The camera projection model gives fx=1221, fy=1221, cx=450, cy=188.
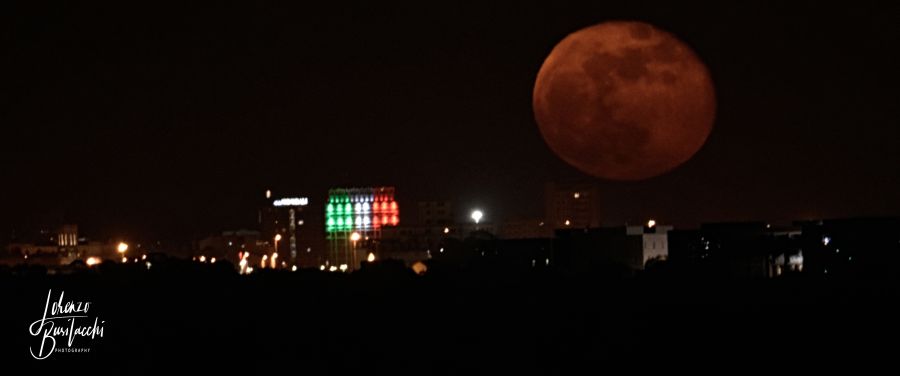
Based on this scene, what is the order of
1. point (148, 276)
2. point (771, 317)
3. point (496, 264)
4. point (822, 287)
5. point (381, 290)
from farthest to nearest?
point (496, 264) < point (148, 276) < point (381, 290) < point (822, 287) < point (771, 317)

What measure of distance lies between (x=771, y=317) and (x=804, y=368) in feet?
26.1

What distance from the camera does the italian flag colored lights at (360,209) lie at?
149 m

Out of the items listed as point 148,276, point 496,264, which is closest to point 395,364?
point 148,276

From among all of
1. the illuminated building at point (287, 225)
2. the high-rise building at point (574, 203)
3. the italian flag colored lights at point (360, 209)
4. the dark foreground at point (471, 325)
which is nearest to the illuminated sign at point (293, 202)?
the illuminated building at point (287, 225)

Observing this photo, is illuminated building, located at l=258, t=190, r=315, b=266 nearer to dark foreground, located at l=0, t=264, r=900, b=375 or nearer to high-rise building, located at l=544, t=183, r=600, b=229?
high-rise building, located at l=544, t=183, r=600, b=229

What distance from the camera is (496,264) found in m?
66.8

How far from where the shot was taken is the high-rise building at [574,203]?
134 meters

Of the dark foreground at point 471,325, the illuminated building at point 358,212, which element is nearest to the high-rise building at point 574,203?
the illuminated building at point 358,212

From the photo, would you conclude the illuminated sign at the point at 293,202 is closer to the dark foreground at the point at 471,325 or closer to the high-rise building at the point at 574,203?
the high-rise building at the point at 574,203

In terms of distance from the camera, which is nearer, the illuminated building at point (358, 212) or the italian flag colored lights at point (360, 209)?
the illuminated building at point (358, 212)

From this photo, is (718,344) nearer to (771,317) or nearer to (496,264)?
(771,317)

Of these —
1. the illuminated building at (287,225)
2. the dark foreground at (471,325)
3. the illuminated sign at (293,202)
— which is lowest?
the dark foreground at (471,325)

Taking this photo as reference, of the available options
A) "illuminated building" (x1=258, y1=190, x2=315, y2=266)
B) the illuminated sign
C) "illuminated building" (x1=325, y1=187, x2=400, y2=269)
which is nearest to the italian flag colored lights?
"illuminated building" (x1=325, y1=187, x2=400, y2=269)

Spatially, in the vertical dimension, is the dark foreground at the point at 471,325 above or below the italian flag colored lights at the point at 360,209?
below
